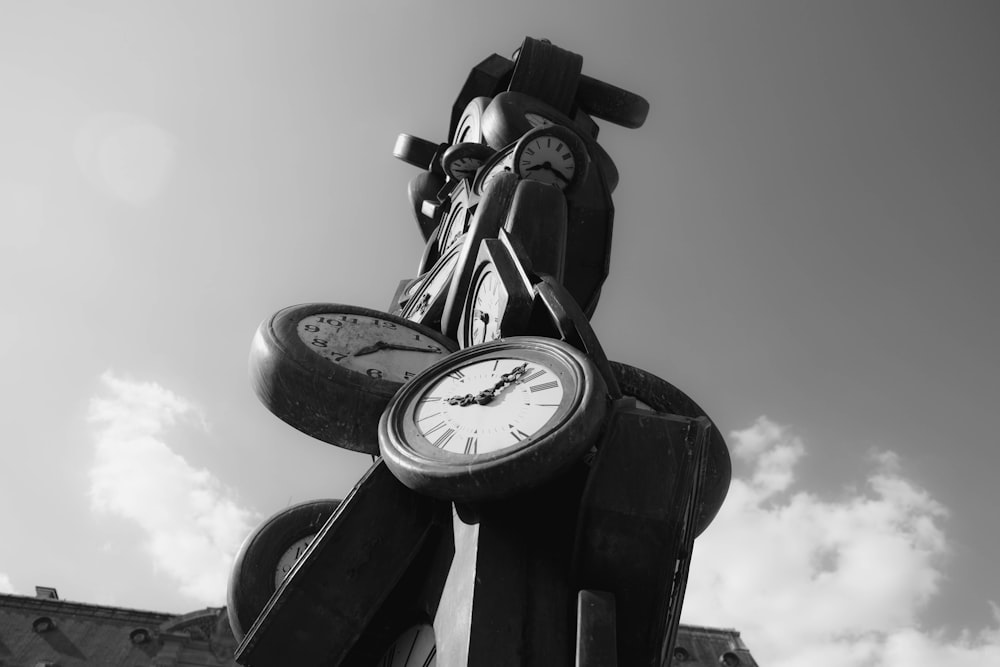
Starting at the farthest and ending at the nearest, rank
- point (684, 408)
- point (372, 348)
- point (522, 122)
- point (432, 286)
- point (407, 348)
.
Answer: point (522, 122)
point (432, 286)
point (407, 348)
point (684, 408)
point (372, 348)

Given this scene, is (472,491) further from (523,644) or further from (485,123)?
(485,123)

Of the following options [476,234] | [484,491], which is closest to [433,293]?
[476,234]

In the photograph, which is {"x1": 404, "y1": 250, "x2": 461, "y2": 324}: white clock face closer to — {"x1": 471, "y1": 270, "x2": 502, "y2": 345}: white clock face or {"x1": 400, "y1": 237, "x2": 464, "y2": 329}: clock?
{"x1": 400, "y1": 237, "x2": 464, "y2": 329}: clock

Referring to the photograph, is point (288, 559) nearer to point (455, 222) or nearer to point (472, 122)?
point (455, 222)

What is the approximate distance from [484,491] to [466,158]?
21.2 feet

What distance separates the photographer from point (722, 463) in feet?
19.6

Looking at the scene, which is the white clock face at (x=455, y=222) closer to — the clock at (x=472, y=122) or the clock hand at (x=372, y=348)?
the clock at (x=472, y=122)

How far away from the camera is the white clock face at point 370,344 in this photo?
19.9ft

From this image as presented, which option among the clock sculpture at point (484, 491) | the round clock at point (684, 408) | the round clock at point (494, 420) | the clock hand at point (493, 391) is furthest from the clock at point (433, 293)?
the clock hand at point (493, 391)

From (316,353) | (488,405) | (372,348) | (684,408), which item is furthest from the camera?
(684,408)

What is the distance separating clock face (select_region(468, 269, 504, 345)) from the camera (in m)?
6.02

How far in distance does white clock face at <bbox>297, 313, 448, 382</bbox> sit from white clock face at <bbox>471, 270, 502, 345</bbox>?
0.43m

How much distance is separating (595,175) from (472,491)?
6332 mm

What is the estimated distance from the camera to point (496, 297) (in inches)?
239
